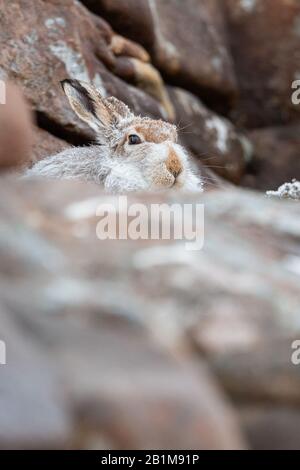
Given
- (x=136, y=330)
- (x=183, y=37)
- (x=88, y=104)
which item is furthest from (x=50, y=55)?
(x=136, y=330)

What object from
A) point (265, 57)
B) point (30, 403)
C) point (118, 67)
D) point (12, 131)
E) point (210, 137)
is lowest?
point (30, 403)

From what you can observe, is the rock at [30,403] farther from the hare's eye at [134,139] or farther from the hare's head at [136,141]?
the hare's eye at [134,139]

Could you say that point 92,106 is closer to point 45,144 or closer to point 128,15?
point 45,144

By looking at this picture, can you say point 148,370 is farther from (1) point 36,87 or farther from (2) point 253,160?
(2) point 253,160

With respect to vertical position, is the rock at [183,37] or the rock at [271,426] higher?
the rock at [183,37]

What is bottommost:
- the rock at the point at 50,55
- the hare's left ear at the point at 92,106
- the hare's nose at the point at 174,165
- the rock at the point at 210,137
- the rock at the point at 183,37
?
the hare's nose at the point at 174,165

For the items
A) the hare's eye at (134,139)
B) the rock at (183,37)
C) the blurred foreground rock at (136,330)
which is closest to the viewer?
the blurred foreground rock at (136,330)

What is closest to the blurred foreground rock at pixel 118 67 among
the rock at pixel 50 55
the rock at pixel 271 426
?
the rock at pixel 50 55
